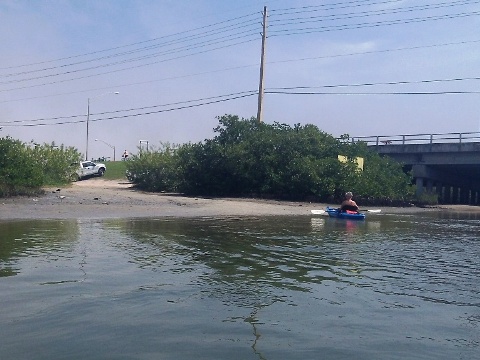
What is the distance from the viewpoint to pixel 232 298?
9.93 m

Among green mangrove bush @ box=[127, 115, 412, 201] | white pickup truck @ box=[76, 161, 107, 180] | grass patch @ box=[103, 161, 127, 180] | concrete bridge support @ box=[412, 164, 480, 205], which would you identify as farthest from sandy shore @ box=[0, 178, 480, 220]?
grass patch @ box=[103, 161, 127, 180]

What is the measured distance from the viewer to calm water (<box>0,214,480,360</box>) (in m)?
7.46

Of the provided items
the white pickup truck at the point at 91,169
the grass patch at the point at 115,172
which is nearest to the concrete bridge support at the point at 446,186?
the grass patch at the point at 115,172

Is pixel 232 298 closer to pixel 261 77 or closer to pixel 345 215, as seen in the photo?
pixel 345 215

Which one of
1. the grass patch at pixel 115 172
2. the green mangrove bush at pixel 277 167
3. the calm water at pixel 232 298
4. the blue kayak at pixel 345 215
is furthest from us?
the grass patch at pixel 115 172

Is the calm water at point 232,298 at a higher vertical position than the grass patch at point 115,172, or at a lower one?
lower

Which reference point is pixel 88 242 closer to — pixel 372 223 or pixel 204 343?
pixel 204 343

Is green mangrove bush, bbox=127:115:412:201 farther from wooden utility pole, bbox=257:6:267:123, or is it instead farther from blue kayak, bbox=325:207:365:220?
blue kayak, bbox=325:207:365:220

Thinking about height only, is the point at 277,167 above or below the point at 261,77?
below

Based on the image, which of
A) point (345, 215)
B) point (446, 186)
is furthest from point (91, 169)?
point (345, 215)

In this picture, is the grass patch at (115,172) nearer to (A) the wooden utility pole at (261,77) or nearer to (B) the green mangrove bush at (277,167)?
(B) the green mangrove bush at (277,167)

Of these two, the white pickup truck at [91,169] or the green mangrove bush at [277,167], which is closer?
the green mangrove bush at [277,167]

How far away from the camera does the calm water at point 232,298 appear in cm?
746

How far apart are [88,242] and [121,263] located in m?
3.56
